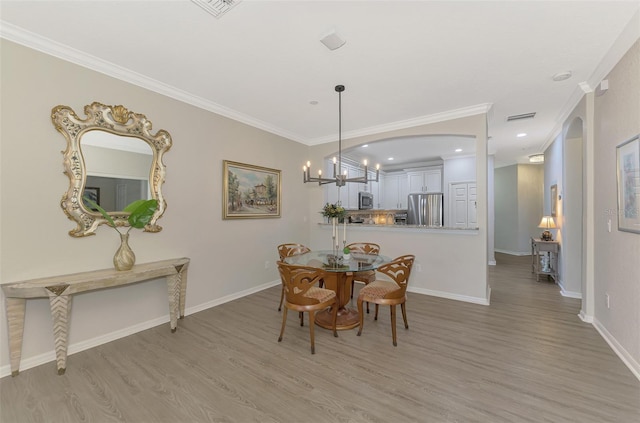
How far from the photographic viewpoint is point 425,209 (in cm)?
748

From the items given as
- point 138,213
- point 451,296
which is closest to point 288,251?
point 138,213

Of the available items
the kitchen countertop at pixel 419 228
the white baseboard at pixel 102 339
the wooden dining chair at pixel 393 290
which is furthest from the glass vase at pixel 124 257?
the kitchen countertop at pixel 419 228

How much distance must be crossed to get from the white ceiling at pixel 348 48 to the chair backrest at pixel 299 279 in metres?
2.07

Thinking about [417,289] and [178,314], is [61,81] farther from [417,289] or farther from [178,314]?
[417,289]

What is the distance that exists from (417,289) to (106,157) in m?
4.55

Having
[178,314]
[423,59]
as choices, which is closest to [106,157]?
[178,314]

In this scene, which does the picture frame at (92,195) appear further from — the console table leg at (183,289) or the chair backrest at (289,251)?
the chair backrest at (289,251)

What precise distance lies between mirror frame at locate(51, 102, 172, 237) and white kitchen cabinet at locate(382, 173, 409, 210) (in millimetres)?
6897

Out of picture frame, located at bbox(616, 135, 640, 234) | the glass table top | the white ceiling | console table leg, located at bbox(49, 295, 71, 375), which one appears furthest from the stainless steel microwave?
console table leg, located at bbox(49, 295, 71, 375)

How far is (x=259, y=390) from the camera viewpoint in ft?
6.49

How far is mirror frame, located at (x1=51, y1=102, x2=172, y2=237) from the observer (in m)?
2.44

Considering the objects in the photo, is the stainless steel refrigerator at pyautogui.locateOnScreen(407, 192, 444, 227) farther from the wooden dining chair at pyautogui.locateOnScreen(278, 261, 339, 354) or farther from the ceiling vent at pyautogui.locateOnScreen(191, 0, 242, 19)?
the ceiling vent at pyautogui.locateOnScreen(191, 0, 242, 19)

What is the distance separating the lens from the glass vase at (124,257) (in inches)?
102

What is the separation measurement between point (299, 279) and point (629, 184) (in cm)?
298
